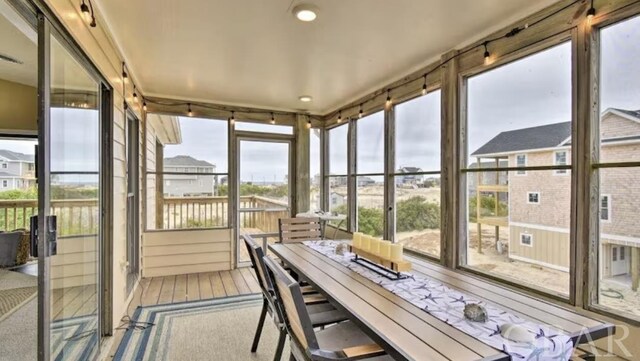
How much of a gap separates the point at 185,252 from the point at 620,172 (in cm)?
471

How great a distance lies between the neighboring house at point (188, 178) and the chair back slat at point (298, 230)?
1.80 metres

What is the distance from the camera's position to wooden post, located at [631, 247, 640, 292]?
1.83 meters

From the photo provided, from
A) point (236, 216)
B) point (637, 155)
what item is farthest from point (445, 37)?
point (236, 216)

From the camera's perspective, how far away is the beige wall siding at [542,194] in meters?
2.17

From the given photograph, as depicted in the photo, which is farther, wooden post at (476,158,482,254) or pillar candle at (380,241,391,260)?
wooden post at (476,158,482,254)

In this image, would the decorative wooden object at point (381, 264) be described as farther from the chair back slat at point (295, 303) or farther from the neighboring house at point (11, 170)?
the neighboring house at point (11, 170)

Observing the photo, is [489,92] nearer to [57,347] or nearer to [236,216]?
[57,347]

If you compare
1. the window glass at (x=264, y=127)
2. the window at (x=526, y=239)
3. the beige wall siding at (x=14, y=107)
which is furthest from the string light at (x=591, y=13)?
the beige wall siding at (x=14, y=107)

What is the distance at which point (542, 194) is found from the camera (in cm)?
232

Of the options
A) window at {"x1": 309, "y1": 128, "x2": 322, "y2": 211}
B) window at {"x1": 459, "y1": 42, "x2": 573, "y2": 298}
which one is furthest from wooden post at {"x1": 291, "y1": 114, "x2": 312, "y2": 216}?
window at {"x1": 459, "y1": 42, "x2": 573, "y2": 298}

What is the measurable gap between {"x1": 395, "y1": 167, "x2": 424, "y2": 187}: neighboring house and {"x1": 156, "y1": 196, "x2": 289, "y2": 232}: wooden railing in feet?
7.18

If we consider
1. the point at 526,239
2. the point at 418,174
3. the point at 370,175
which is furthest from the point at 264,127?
the point at 526,239

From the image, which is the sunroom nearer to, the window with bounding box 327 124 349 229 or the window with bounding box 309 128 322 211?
the window with bounding box 327 124 349 229

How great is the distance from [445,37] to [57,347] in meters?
3.35
